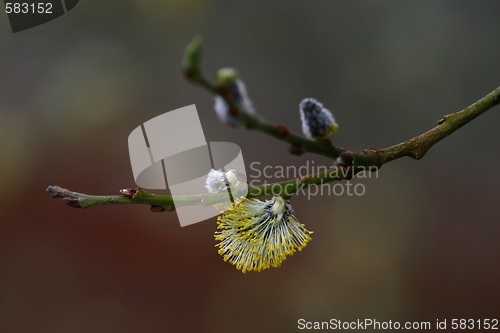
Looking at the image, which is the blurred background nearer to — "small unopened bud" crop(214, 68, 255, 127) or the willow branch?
the willow branch

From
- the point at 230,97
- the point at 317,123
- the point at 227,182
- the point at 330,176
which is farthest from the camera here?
the point at 227,182

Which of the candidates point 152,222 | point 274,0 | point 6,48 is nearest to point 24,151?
point 6,48

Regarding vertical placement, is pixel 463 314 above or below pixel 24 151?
below

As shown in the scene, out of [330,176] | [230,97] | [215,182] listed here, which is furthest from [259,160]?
[230,97]

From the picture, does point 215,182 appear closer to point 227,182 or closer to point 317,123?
point 227,182

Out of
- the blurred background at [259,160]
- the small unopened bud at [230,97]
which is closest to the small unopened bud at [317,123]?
the small unopened bud at [230,97]

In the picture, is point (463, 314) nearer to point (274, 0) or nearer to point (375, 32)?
point (375, 32)
